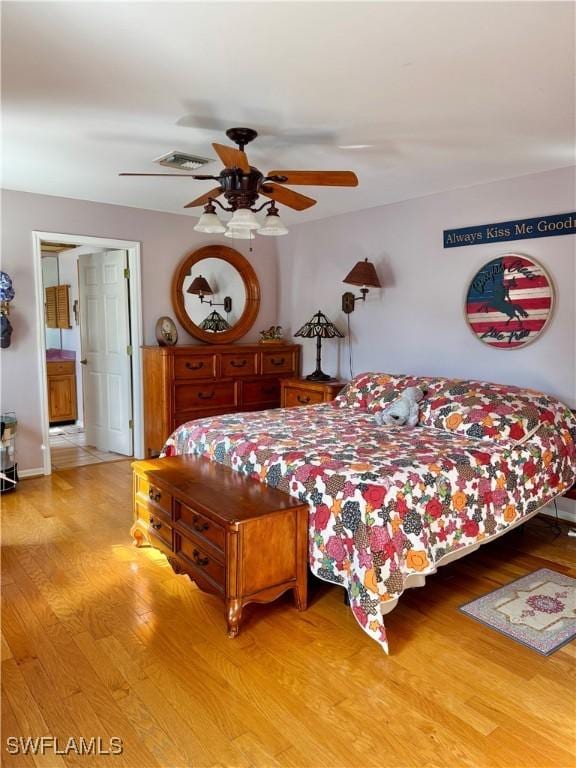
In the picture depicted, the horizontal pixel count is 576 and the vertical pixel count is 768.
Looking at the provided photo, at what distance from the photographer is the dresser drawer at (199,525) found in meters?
2.31

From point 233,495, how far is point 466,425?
1.47 metres

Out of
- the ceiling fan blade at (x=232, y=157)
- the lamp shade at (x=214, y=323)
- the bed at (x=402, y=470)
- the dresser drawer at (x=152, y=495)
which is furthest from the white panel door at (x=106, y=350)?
the ceiling fan blade at (x=232, y=157)

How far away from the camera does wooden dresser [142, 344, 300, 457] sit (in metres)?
4.66

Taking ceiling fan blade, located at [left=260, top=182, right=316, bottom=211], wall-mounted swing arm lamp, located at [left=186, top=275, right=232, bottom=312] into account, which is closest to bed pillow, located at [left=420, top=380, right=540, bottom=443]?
ceiling fan blade, located at [left=260, top=182, right=316, bottom=211]

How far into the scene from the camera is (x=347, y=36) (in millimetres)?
1924

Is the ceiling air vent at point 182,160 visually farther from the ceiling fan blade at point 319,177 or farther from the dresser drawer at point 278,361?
the dresser drawer at point 278,361

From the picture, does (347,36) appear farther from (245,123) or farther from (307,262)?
(307,262)

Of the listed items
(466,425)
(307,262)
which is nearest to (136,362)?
(307,262)

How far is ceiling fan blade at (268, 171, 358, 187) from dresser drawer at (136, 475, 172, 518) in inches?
67.9

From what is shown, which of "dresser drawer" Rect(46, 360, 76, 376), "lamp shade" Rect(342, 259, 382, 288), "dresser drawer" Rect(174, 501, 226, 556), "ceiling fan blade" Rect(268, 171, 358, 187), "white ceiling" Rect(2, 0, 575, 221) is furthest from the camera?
"dresser drawer" Rect(46, 360, 76, 376)

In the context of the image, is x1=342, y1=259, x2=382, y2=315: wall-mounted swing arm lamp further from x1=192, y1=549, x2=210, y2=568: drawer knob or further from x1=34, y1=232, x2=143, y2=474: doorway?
x1=192, y1=549, x2=210, y2=568: drawer knob

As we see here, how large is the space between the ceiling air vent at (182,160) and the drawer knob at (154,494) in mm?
1917

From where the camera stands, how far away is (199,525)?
245 centimetres

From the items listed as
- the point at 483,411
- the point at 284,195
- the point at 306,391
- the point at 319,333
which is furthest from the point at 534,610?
the point at 319,333
